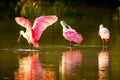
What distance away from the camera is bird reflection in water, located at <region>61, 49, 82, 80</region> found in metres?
14.0

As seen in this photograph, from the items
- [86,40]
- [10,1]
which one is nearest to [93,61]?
[86,40]

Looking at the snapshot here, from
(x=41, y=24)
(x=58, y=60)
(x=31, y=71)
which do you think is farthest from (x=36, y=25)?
(x=31, y=71)

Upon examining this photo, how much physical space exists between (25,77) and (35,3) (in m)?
33.9

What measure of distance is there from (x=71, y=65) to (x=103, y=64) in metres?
0.82

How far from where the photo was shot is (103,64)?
1611 cm

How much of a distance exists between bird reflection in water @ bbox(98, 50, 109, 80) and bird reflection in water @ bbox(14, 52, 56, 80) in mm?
1008

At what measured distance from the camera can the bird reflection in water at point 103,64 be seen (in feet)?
46.2

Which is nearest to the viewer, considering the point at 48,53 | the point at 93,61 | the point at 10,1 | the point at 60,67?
the point at 60,67

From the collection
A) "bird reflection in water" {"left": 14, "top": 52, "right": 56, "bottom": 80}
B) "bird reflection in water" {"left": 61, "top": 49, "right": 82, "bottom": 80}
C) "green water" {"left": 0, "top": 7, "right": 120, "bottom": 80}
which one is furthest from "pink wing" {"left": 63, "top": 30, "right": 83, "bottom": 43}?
"bird reflection in water" {"left": 14, "top": 52, "right": 56, "bottom": 80}

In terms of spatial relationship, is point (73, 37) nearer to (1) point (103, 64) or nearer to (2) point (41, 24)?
(2) point (41, 24)

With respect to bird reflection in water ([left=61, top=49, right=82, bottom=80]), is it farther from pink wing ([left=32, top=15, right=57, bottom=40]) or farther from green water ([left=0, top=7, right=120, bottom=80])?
pink wing ([left=32, top=15, right=57, bottom=40])

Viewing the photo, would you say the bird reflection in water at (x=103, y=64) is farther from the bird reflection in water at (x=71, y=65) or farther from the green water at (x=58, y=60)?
the bird reflection in water at (x=71, y=65)

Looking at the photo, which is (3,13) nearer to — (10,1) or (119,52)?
(10,1)

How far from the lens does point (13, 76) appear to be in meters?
14.0
